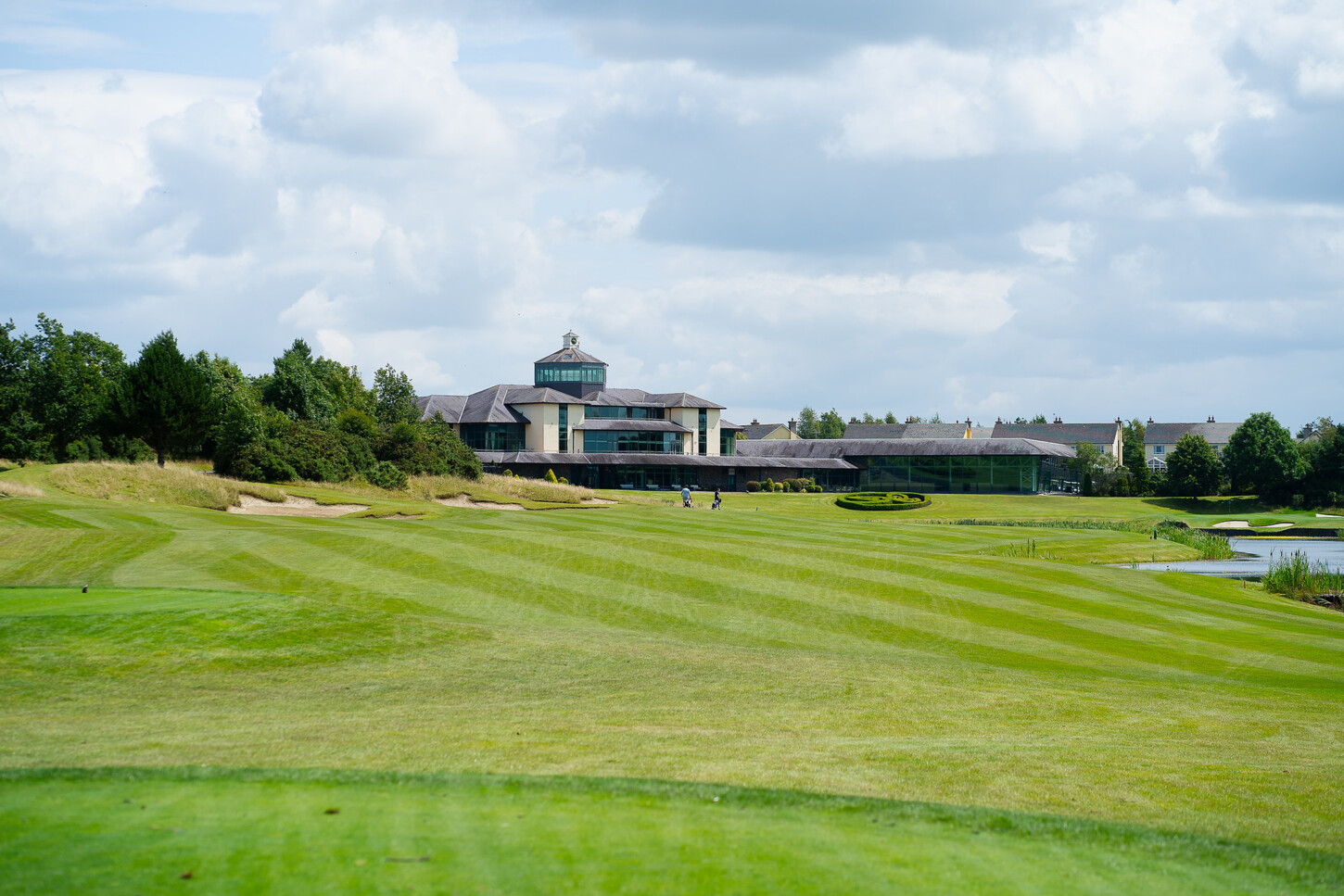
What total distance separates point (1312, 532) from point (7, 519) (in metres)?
68.3

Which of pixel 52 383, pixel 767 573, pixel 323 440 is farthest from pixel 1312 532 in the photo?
pixel 52 383

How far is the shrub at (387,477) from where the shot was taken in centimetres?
5522

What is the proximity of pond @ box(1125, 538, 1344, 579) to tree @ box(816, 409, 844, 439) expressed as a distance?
9515 centimetres

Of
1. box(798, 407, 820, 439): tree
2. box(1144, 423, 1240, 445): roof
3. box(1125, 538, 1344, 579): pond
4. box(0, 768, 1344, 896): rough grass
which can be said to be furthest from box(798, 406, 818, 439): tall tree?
box(0, 768, 1344, 896): rough grass

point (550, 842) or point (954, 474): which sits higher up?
point (954, 474)

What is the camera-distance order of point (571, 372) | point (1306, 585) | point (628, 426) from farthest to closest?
point (571, 372) → point (628, 426) → point (1306, 585)

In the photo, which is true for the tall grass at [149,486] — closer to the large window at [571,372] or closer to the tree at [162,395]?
the tree at [162,395]

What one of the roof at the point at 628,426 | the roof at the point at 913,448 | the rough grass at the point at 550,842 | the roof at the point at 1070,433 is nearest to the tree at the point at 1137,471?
the roof at the point at 1070,433

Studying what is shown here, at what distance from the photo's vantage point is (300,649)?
14875 mm

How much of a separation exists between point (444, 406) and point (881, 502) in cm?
4044

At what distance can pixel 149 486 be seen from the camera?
42.7m

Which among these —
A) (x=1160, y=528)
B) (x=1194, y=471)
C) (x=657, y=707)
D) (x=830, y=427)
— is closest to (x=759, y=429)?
(x=830, y=427)

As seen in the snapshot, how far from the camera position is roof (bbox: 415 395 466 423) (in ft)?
287

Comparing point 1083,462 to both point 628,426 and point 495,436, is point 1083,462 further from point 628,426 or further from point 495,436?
point 495,436
